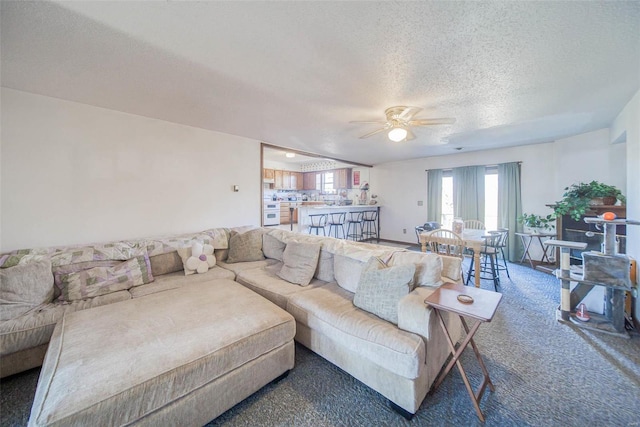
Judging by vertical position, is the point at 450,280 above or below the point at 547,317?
above

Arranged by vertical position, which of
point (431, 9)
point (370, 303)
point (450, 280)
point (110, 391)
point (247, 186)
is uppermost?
point (431, 9)

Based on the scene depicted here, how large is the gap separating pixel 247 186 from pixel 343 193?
454cm

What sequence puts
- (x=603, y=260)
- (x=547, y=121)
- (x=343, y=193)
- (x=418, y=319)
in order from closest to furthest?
(x=418, y=319) → (x=603, y=260) → (x=547, y=121) → (x=343, y=193)

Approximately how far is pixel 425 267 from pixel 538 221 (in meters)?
4.28

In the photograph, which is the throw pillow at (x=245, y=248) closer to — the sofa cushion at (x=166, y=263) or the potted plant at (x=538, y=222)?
the sofa cushion at (x=166, y=263)

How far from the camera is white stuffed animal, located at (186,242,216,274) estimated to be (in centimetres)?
281

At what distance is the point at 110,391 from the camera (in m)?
1.10

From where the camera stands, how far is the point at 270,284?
2.43 meters

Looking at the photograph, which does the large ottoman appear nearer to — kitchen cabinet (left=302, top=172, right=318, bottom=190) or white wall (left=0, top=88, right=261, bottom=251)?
white wall (left=0, top=88, right=261, bottom=251)

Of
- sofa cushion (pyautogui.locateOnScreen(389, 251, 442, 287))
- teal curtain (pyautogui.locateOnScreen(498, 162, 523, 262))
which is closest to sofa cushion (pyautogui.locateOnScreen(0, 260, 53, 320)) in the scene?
sofa cushion (pyautogui.locateOnScreen(389, 251, 442, 287))

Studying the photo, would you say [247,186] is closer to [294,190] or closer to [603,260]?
[603,260]

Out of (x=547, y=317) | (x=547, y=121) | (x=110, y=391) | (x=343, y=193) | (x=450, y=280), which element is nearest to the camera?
(x=110, y=391)

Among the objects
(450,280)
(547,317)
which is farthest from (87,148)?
(547,317)

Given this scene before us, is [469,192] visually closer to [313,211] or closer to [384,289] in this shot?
[313,211]
